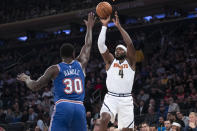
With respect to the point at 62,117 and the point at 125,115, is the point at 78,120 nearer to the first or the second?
the point at 62,117

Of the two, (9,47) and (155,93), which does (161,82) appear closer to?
(155,93)

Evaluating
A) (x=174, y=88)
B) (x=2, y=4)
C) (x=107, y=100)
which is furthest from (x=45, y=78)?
(x=2, y=4)

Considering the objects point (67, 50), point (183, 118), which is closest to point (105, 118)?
point (67, 50)

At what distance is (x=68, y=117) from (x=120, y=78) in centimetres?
251

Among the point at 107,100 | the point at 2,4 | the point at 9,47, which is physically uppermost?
the point at 2,4

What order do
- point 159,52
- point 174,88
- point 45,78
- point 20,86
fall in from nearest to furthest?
point 45,78 < point 174,88 < point 159,52 < point 20,86

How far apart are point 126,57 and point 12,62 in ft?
62.7

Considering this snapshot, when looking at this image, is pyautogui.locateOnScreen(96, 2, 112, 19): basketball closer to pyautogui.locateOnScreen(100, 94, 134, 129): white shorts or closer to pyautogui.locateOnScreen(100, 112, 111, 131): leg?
pyautogui.locateOnScreen(100, 94, 134, 129): white shorts

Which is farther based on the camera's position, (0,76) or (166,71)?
(0,76)

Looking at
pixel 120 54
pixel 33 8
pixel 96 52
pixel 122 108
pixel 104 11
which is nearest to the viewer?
pixel 122 108

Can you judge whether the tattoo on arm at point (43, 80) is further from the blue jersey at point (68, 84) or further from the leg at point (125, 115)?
the leg at point (125, 115)

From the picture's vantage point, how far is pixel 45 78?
7.06 meters

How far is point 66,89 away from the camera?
23.7 feet

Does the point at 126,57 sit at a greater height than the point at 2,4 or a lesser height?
lesser
